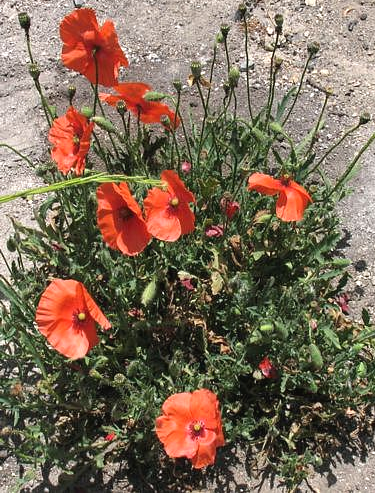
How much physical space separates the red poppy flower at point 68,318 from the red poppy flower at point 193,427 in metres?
0.37

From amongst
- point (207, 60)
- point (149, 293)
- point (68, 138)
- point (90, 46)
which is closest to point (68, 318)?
point (149, 293)

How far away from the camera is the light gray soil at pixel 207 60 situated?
365 cm

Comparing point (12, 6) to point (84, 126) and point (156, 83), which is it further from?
point (84, 126)

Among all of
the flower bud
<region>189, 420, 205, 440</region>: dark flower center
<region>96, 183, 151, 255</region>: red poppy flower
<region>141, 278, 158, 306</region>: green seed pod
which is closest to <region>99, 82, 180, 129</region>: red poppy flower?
the flower bud

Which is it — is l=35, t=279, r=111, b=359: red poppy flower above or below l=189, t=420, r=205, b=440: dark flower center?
above

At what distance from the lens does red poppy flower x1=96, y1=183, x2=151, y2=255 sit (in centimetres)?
243

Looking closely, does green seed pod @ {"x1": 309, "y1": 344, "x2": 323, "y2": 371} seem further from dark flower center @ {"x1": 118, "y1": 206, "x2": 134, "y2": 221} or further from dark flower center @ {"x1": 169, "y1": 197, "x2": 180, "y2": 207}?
dark flower center @ {"x1": 118, "y1": 206, "x2": 134, "y2": 221}

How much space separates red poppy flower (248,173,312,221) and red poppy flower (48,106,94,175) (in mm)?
675

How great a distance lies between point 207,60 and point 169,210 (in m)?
1.98

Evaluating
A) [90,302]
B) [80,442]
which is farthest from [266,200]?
[80,442]

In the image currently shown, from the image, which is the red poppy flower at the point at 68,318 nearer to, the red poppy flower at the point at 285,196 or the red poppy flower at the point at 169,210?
the red poppy flower at the point at 169,210

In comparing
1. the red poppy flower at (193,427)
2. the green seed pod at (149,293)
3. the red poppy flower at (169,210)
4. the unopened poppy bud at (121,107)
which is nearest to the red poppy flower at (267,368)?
the red poppy flower at (193,427)

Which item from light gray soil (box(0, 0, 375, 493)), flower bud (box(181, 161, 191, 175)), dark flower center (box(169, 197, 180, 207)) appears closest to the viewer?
dark flower center (box(169, 197, 180, 207))

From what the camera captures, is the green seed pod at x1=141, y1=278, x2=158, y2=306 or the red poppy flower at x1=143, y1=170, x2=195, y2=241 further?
the green seed pod at x1=141, y1=278, x2=158, y2=306
